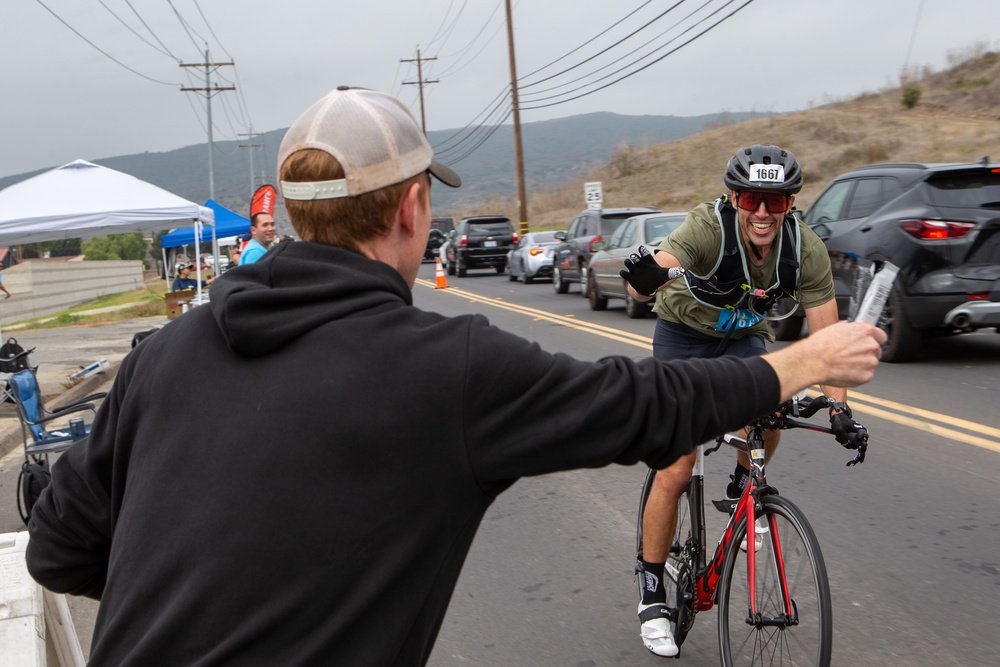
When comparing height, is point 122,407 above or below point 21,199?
below

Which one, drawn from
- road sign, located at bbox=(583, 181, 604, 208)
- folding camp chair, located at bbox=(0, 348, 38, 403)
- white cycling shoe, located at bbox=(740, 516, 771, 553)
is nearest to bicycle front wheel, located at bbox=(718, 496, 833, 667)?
white cycling shoe, located at bbox=(740, 516, 771, 553)

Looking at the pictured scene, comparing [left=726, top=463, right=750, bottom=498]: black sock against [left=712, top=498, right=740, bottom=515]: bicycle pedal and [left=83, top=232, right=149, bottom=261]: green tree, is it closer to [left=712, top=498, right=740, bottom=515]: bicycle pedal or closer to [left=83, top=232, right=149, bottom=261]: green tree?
[left=712, top=498, right=740, bottom=515]: bicycle pedal

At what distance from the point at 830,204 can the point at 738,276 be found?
8818 millimetres

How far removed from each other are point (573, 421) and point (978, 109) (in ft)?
180

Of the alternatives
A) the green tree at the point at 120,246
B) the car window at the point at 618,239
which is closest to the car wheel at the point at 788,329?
the car window at the point at 618,239

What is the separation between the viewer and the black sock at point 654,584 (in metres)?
4.10

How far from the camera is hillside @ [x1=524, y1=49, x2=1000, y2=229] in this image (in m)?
43.0

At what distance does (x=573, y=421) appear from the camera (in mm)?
1706

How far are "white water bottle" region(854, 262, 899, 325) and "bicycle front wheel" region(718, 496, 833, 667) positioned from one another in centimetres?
118

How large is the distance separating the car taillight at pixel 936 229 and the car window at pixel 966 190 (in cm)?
25

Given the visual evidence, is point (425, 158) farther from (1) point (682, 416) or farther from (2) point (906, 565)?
(2) point (906, 565)

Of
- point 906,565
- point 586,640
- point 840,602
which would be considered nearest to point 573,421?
point 586,640

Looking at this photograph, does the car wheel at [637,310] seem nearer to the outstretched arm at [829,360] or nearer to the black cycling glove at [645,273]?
the black cycling glove at [645,273]

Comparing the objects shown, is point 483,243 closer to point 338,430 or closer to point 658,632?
point 658,632
